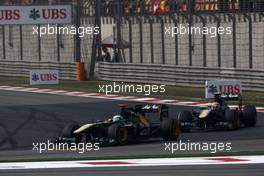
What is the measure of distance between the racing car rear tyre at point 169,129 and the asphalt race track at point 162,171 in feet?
17.4

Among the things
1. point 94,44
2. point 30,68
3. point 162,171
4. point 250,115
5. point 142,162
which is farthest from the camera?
point 30,68

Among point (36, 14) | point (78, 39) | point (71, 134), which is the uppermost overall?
point (36, 14)

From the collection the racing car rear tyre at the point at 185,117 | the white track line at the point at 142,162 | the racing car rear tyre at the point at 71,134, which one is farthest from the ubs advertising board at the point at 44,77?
the white track line at the point at 142,162

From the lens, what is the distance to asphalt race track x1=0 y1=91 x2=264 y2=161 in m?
19.8

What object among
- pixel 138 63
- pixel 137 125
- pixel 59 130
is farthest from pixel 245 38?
pixel 137 125

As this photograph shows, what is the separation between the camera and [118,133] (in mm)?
20641

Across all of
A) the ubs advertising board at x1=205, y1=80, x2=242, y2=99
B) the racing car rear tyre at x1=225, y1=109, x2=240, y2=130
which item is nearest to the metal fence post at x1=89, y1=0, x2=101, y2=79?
the ubs advertising board at x1=205, y1=80, x2=242, y2=99

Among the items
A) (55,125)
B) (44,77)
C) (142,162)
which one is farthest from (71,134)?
(44,77)

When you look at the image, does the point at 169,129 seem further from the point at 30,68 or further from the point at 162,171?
the point at 30,68

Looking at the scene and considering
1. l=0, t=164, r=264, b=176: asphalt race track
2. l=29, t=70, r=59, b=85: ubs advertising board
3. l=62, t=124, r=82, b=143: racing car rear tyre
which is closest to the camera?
l=0, t=164, r=264, b=176: asphalt race track

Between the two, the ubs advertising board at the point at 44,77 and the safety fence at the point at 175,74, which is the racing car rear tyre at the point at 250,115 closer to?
the safety fence at the point at 175,74

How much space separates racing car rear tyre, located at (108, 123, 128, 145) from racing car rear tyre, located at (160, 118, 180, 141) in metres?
0.93

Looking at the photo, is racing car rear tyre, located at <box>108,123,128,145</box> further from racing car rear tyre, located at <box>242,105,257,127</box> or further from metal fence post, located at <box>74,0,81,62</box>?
metal fence post, located at <box>74,0,81,62</box>

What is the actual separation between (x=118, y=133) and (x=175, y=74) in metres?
18.5
